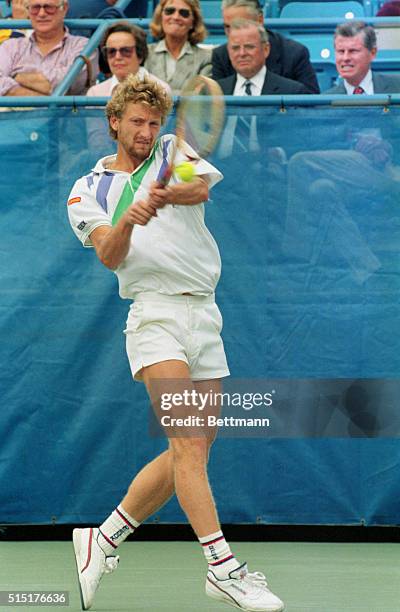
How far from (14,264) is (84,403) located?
73 centimetres

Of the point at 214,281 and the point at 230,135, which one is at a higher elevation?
the point at 230,135

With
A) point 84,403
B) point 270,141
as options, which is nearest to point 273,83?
point 270,141

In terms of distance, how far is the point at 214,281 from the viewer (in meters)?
4.17

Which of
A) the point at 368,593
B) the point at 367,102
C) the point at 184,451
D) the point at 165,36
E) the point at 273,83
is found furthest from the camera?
the point at 165,36

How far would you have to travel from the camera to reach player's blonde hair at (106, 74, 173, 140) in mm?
4105

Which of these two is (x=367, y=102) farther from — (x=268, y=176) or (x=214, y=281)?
(x=214, y=281)

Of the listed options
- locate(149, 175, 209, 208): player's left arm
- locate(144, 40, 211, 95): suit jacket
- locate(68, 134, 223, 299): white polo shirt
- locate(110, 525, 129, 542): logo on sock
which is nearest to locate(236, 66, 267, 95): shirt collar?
locate(144, 40, 211, 95): suit jacket

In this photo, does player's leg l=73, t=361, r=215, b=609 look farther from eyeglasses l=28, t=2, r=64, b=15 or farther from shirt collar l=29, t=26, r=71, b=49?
eyeglasses l=28, t=2, r=64, b=15

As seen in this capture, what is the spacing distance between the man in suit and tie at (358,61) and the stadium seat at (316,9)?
2.33 m

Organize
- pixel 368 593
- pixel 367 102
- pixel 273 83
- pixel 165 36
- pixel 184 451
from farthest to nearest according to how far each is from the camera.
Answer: pixel 165 36 → pixel 273 83 → pixel 367 102 → pixel 368 593 → pixel 184 451

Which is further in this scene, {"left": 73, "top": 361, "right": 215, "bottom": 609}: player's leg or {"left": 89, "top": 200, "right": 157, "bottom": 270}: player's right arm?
{"left": 73, "top": 361, "right": 215, "bottom": 609}: player's leg

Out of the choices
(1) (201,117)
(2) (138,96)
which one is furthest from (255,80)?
(2) (138,96)

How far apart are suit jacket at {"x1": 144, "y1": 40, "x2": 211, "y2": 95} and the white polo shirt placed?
7.89ft

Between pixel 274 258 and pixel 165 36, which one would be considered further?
pixel 165 36
